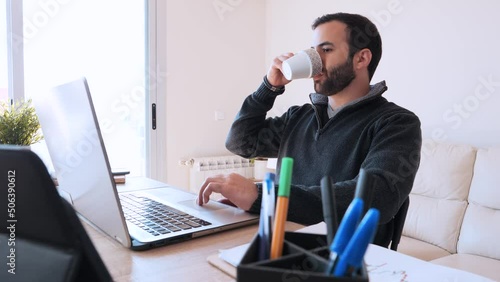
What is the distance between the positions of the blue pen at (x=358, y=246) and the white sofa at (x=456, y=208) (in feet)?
5.60

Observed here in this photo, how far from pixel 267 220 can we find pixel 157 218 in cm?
51

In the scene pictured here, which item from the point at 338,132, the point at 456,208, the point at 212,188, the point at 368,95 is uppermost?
the point at 368,95

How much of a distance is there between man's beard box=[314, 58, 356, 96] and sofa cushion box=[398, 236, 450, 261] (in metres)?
1.06

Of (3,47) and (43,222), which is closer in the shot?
(43,222)

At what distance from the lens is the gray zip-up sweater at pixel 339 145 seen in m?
0.84

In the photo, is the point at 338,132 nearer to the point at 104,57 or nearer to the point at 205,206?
the point at 205,206

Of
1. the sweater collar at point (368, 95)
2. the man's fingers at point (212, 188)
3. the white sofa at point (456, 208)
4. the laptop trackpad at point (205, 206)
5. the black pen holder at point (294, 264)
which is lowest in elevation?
the white sofa at point (456, 208)

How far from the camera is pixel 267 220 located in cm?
39

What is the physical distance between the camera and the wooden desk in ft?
1.84

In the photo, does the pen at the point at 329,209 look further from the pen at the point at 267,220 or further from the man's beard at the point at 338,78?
the man's beard at the point at 338,78

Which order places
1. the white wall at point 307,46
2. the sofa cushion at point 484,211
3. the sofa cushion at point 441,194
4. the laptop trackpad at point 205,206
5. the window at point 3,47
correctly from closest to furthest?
1. the laptop trackpad at point 205,206
2. the sofa cushion at point 484,211
3. the sofa cushion at point 441,194
4. the white wall at point 307,46
5. the window at point 3,47

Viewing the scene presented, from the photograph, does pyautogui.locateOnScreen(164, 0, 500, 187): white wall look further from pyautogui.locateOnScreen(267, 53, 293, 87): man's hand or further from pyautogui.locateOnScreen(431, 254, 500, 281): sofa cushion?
pyautogui.locateOnScreen(267, 53, 293, 87): man's hand

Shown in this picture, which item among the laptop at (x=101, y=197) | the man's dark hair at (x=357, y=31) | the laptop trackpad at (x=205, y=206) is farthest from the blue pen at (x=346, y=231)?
the man's dark hair at (x=357, y=31)

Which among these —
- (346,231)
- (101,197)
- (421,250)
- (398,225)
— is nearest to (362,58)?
(398,225)
